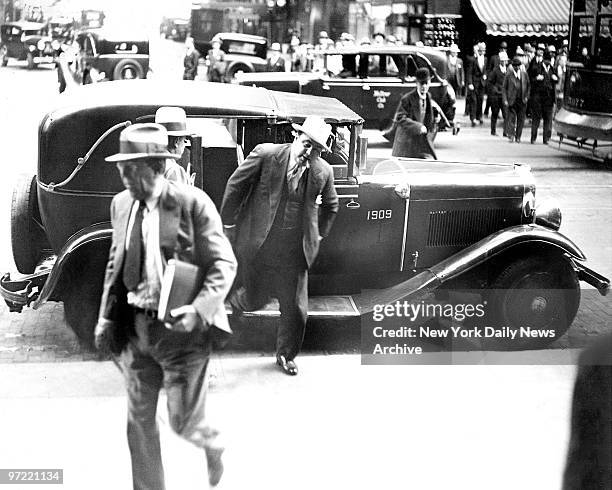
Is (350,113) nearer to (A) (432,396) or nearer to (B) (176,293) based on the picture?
(A) (432,396)

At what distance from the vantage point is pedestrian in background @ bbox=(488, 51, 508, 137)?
304 inches

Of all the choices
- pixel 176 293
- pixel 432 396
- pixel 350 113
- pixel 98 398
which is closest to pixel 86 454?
pixel 98 398

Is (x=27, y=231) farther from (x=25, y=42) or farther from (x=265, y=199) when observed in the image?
(x=265, y=199)

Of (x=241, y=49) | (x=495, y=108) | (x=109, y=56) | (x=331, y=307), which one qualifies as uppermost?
(x=109, y=56)

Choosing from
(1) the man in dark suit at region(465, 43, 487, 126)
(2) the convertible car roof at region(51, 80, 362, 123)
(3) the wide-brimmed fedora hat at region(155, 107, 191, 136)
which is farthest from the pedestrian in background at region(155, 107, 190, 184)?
(1) the man in dark suit at region(465, 43, 487, 126)

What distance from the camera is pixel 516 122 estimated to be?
9.20m

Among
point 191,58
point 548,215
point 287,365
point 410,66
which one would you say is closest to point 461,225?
point 548,215

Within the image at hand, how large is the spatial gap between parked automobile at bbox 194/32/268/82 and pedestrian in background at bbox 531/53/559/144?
2701mm

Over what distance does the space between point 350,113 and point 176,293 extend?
249 cm

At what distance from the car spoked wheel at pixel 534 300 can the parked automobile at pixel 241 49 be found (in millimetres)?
1714

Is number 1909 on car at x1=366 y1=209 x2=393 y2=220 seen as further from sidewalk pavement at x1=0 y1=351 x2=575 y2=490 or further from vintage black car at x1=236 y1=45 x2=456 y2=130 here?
vintage black car at x1=236 y1=45 x2=456 y2=130

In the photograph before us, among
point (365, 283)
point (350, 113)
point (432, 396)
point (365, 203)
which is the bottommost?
point (432, 396)

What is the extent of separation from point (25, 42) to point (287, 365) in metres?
1.72

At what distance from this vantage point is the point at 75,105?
3.94m
